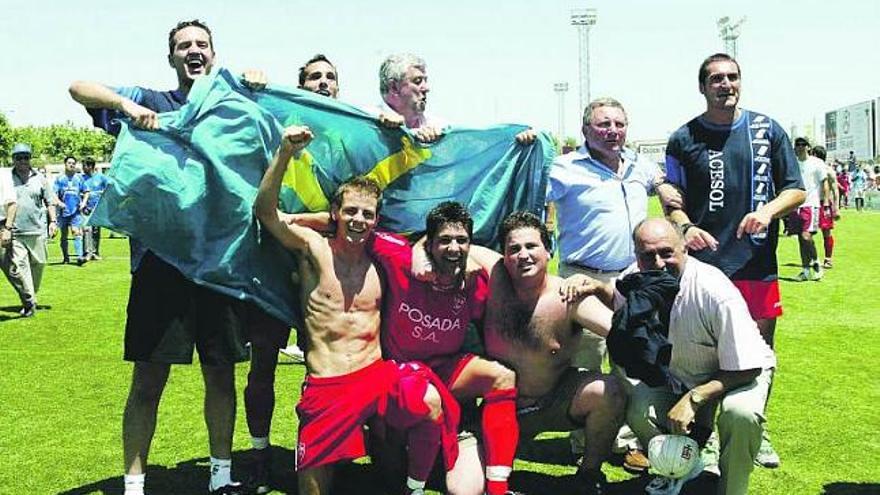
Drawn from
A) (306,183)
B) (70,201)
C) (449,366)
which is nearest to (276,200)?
(306,183)

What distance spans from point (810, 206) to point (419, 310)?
11528 mm

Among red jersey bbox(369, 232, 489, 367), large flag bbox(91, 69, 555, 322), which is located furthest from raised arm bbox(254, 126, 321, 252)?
red jersey bbox(369, 232, 489, 367)

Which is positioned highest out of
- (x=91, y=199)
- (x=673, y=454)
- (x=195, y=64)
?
(x=195, y=64)

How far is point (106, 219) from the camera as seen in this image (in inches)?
166

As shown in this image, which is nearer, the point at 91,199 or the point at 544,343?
the point at 544,343

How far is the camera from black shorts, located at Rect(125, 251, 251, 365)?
4195mm

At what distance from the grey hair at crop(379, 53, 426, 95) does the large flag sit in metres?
0.35

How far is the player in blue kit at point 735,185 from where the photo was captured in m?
4.88

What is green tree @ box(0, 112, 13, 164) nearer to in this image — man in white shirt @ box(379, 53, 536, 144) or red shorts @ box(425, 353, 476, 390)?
man in white shirt @ box(379, 53, 536, 144)

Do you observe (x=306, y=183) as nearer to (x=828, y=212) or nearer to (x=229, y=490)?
(x=229, y=490)

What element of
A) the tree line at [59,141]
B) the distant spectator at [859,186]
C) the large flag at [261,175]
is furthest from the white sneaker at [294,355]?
the tree line at [59,141]

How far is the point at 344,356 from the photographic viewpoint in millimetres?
4301

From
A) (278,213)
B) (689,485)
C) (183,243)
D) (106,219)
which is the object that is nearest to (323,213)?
(278,213)

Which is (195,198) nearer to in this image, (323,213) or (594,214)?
(323,213)
